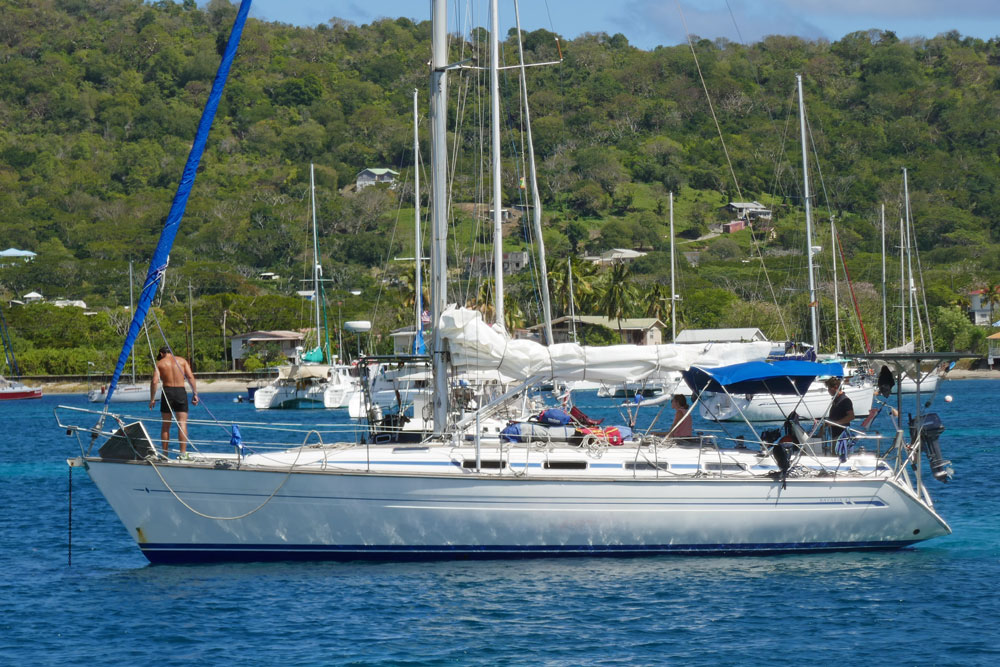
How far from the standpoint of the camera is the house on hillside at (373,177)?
632 feet

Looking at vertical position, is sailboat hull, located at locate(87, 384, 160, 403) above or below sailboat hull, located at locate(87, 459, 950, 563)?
above

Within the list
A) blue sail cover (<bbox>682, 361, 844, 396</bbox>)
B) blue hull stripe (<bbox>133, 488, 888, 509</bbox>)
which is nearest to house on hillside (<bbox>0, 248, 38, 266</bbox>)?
blue hull stripe (<bbox>133, 488, 888, 509</bbox>)

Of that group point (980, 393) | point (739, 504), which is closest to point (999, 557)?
point (739, 504)

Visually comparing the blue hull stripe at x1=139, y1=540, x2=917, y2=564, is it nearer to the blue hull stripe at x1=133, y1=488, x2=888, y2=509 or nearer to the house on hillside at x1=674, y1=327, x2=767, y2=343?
the blue hull stripe at x1=133, y1=488, x2=888, y2=509

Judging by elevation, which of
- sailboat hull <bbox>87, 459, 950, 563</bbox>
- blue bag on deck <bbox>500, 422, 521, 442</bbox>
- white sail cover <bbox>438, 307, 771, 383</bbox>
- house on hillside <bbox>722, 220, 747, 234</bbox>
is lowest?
sailboat hull <bbox>87, 459, 950, 563</bbox>

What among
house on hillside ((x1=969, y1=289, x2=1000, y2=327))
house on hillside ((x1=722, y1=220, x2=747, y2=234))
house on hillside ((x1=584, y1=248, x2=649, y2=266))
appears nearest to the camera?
house on hillside ((x1=969, y1=289, x2=1000, y2=327))

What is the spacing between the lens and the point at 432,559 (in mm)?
17688

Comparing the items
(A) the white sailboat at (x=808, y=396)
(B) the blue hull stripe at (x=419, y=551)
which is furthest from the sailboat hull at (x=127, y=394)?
(B) the blue hull stripe at (x=419, y=551)

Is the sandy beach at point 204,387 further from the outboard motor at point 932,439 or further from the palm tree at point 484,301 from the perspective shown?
the outboard motor at point 932,439

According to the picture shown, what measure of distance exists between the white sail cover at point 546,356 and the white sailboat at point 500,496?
0.10ft

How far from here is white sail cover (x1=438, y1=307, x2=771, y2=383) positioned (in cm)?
1827

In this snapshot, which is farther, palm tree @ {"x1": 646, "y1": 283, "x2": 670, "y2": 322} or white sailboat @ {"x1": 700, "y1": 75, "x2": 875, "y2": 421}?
palm tree @ {"x1": 646, "y1": 283, "x2": 670, "y2": 322}

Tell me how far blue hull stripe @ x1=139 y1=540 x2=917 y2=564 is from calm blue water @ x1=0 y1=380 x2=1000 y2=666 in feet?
0.47

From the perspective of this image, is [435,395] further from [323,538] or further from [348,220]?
[348,220]
